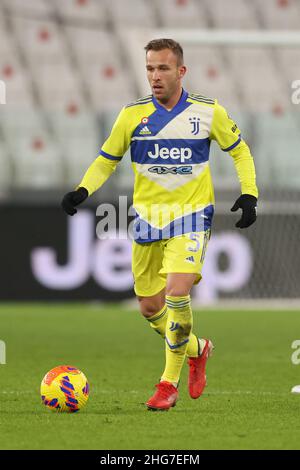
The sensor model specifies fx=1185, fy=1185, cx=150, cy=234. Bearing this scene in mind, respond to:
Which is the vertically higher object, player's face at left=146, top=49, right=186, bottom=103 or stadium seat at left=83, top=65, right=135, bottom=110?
stadium seat at left=83, top=65, right=135, bottom=110

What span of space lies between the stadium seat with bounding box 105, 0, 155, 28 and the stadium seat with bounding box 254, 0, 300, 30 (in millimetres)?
1868

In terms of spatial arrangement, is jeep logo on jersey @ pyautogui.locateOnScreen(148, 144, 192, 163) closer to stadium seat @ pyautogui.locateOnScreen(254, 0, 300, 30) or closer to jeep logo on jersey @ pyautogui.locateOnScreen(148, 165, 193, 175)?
jeep logo on jersey @ pyautogui.locateOnScreen(148, 165, 193, 175)

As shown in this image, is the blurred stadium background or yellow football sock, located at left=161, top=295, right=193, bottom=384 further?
the blurred stadium background

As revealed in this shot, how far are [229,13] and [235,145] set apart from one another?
1425 centimetres

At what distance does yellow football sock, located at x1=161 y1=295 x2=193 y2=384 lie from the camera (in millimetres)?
6088

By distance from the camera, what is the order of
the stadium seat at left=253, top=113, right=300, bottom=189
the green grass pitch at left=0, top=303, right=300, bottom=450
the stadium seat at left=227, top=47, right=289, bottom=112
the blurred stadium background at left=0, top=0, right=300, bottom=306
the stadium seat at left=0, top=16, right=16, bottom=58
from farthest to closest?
the stadium seat at left=0, top=16, right=16, bottom=58 → the stadium seat at left=227, top=47, right=289, bottom=112 → the blurred stadium background at left=0, top=0, right=300, bottom=306 → the stadium seat at left=253, top=113, right=300, bottom=189 → the green grass pitch at left=0, top=303, right=300, bottom=450

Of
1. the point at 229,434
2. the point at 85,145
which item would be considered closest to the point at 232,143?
the point at 229,434

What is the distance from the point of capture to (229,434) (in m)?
5.13

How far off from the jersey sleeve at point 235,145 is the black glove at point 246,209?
104 mm

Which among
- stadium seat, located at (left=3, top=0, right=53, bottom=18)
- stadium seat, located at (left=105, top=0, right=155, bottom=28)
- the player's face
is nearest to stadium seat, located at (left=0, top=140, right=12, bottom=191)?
stadium seat, located at (left=3, top=0, right=53, bottom=18)

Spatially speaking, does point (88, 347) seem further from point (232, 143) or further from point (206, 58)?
point (206, 58)

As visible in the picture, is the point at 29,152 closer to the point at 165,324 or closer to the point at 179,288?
the point at 165,324

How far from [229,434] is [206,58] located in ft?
35.7

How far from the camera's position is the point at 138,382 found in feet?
25.0
